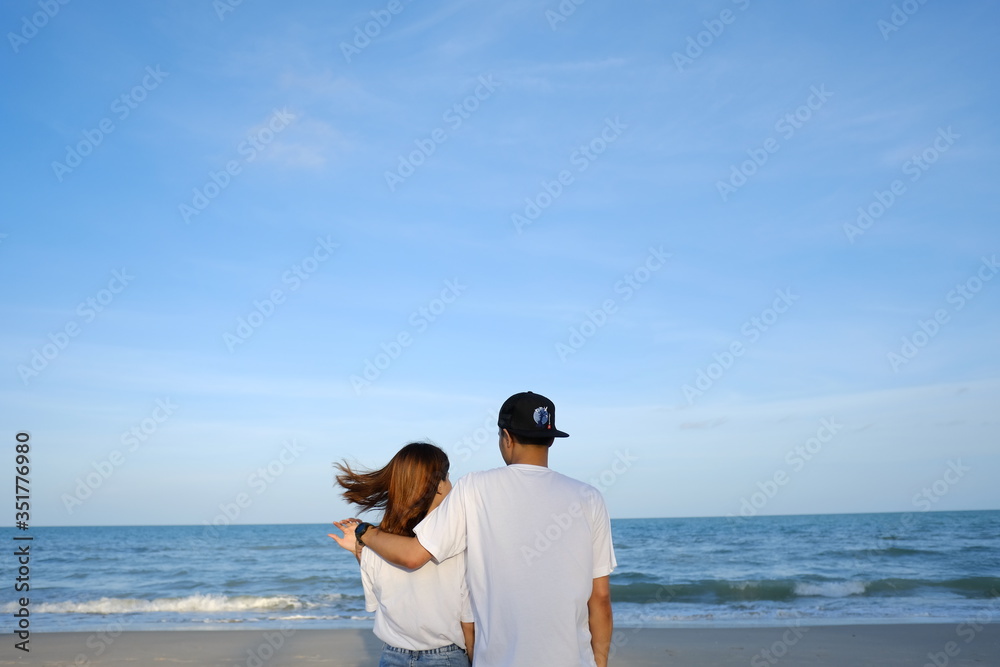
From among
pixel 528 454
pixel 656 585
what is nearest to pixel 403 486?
pixel 528 454

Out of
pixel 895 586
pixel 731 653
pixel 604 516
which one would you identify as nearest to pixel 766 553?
pixel 895 586

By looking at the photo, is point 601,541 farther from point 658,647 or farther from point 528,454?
point 658,647

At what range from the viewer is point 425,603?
289 cm

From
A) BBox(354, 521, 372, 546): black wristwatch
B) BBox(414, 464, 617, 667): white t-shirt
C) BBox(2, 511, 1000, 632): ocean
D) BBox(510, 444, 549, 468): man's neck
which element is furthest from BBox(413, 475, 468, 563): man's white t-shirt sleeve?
BBox(2, 511, 1000, 632): ocean

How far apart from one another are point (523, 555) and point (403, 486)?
61cm

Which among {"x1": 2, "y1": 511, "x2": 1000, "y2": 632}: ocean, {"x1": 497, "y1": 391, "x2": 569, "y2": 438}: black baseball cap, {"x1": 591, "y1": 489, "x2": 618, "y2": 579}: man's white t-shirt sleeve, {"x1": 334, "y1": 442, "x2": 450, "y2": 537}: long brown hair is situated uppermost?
{"x1": 497, "y1": 391, "x2": 569, "y2": 438}: black baseball cap

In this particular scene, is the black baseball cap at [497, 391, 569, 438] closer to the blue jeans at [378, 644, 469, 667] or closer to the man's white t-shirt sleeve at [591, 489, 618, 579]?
the man's white t-shirt sleeve at [591, 489, 618, 579]

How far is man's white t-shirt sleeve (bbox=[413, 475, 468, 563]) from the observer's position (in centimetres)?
262

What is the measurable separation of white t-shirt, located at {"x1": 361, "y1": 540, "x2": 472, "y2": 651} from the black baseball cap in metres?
0.59

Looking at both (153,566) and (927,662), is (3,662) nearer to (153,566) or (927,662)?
(927,662)

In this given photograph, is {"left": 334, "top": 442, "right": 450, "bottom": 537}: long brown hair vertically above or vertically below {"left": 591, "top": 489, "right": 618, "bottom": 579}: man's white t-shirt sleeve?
above

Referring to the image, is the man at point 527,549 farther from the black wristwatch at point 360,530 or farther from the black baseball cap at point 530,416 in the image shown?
the black wristwatch at point 360,530

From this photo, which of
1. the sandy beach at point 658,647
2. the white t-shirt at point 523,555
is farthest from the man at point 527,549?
the sandy beach at point 658,647

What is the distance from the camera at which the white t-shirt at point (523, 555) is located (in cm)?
250
